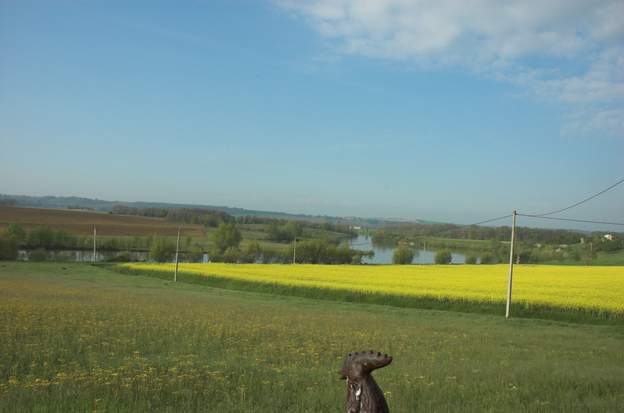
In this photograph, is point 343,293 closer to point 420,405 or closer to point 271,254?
point 420,405

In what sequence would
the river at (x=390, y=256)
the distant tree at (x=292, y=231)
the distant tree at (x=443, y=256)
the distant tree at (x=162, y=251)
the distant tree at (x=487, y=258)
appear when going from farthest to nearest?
the distant tree at (x=292, y=231), the river at (x=390, y=256), the distant tree at (x=487, y=258), the distant tree at (x=443, y=256), the distant tree at (x=162, y=251)

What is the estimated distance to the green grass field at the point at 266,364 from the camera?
25.3 feet

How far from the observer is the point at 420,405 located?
25.2ft

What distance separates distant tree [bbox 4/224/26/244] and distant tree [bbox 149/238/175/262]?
1896 cm

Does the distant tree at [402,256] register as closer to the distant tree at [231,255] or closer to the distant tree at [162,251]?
the distant tree at [231,255]

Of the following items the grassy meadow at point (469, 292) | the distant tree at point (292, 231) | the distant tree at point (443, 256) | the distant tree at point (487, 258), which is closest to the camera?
the grassy meadow at point (469, 292)

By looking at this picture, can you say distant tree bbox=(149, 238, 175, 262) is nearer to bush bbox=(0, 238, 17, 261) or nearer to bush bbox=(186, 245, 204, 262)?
bush bbox=(186, 245, 204, 262)

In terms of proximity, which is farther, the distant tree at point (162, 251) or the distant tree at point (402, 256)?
the distant tree at point (402, 256)

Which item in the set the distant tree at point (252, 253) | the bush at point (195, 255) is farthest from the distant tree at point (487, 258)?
the bush at point (195, 255)

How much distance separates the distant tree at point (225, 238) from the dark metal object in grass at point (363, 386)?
295 feet

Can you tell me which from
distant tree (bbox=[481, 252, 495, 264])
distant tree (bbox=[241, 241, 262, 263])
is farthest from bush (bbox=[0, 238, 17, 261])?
distant tree (bbox=[481, 252, 495, 264])

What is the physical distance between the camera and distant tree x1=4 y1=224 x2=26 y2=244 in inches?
2852

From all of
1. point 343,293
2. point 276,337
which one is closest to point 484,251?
point 343,293

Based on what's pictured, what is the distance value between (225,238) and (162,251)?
13302mm
